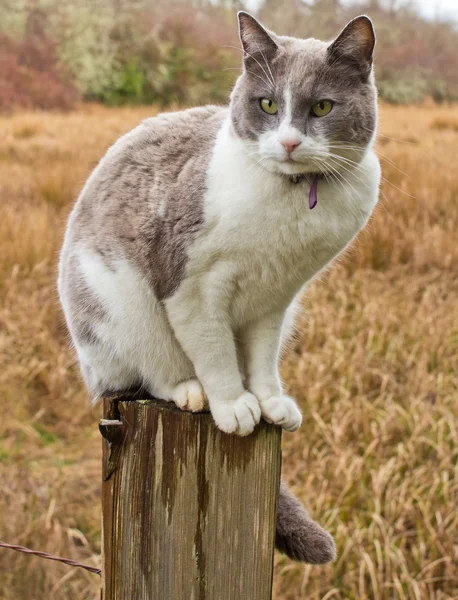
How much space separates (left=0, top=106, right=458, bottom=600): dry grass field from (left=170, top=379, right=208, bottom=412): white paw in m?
0.78

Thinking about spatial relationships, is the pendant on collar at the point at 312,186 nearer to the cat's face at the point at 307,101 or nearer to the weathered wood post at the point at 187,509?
the cat's face at the point at 307,101

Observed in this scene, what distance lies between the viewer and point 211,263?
1540 mm

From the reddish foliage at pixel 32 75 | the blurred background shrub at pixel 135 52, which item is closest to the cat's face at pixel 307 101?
the blurred background shrub at pixel 135 52

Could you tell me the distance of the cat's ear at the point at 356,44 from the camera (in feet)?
4.75

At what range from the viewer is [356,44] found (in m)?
1.47

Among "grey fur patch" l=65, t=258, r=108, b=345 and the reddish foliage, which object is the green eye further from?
the reddish foliage

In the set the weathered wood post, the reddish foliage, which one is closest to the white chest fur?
the weathered wood post

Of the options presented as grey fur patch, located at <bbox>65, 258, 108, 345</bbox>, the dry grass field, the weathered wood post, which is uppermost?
grey fur patch, located at <bbox>65, 258, 108, 345</bbox>

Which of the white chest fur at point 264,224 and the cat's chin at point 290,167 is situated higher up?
the cat's chin at point 290,167

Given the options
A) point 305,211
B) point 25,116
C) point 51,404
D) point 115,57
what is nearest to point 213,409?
point 305,211

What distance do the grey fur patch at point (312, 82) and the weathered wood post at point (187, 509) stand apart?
64 centimetres

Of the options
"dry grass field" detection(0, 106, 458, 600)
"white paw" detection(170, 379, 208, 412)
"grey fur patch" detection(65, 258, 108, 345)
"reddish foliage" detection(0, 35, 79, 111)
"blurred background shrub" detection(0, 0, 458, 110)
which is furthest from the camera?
"blurred background shrub" detection(0, 0, 458, 110)

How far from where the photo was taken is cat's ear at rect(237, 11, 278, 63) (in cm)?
153

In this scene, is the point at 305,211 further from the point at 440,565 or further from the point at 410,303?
the point at 410,303
